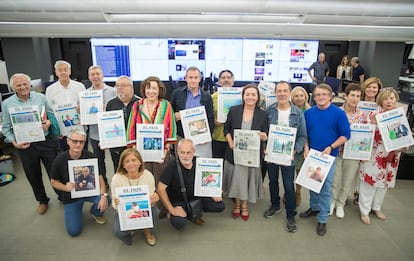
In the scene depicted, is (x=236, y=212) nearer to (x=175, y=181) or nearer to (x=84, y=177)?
(x=175, y=181)

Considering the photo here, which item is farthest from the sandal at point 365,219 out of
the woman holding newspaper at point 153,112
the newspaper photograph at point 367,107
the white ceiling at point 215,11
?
the woman holding newspaper at point 153,112

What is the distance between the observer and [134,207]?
92.4 inches

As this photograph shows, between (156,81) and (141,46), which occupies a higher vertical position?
(141,46)

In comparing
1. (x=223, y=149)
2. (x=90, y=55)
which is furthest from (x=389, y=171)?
(x=90, y=55)

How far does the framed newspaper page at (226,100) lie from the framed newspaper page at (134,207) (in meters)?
1.20

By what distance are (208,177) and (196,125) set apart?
57cm

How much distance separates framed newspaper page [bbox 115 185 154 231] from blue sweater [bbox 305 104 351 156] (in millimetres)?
1642

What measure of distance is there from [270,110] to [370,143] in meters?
1.04

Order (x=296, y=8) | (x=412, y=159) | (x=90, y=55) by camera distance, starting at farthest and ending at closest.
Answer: (x=90, y=55), (x=412, y=159), (x=296, y=8)

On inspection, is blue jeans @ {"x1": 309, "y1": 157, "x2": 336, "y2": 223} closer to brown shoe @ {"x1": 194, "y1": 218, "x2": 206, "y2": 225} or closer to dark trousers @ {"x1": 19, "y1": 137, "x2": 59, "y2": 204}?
brown shoe @ {"x1": 194, "y1": 218, "x2": 206, "y2": 225}

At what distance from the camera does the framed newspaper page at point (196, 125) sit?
2777 millimetres

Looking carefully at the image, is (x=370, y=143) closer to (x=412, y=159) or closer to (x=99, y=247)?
(x=412, y=159)

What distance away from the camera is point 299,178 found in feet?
8.53

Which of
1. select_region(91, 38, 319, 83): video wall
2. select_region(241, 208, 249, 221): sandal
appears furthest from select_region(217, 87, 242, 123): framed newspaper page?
select_region(91, 38, 319, 83): video wall
